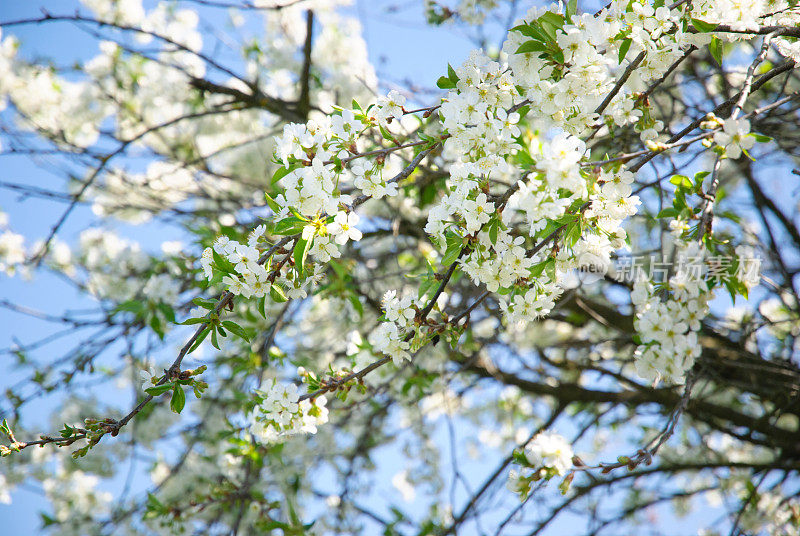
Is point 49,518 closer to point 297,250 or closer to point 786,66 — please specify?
point 297,250

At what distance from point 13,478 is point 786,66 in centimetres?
655

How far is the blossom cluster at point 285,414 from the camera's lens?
1782 millimetres

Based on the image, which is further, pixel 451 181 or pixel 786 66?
pixel 786 66

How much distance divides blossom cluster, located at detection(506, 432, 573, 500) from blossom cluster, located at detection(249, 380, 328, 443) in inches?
24.2

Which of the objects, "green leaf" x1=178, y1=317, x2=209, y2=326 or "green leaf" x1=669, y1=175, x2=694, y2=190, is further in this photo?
→ "green leaf" x1=669, y1=175, x2=694, y2=190

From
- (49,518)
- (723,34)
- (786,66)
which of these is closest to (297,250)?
(723,34)

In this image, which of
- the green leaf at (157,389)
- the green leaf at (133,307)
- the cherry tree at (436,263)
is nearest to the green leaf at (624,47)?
the cherry tree at (436,263)

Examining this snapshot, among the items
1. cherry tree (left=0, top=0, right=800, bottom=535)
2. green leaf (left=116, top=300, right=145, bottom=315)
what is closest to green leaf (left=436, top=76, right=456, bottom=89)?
cherry tree (left=0, top=0, right=800, bottom=535)

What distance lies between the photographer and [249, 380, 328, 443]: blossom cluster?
1.78 m

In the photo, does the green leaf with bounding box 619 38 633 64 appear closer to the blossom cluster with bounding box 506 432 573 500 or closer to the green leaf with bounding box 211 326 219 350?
the blossom cluster with bounding box 506 432 573 500

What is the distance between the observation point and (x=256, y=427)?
5.96 feet

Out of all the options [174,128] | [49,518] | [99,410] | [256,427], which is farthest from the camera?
[174,128]

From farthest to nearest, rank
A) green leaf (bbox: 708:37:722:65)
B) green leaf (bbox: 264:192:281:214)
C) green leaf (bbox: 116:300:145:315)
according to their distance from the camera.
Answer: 1. green leaf (bbox: 116:300:145:315)
2. green leaf (bbox: 708:37:722:65)
3. green leaf (bbox: 264:192:281:214)

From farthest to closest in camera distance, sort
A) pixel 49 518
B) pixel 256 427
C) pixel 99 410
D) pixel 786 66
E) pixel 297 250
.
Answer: pixel 99 410, pixel 49 518, pixel 256 427, pixel 786 66, pixel 297 250
